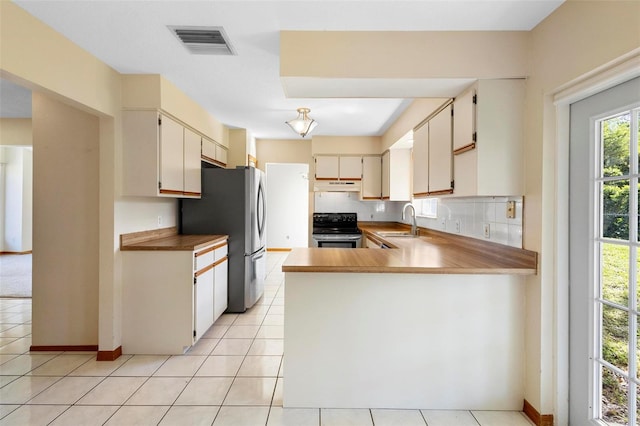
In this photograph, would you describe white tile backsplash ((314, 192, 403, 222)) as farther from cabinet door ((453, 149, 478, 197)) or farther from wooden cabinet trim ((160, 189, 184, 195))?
cabinet door ((453, 149, 478, 197))

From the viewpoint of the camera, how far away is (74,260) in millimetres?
2623

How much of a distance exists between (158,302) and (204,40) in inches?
82.8

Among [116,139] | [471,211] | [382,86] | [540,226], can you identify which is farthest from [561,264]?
[116,139]

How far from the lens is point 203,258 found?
2852 mm

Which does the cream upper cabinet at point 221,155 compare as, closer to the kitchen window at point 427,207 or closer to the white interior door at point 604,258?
the kitchen window at point 427,207

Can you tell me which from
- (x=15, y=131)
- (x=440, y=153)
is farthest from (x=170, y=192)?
(x=15, y=131)

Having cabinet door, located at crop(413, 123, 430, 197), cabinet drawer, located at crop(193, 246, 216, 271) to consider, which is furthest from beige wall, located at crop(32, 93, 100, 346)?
cabinet door, located at crop(413, 123, 430, 197)

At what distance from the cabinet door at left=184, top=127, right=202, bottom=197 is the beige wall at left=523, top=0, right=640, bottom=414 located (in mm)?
2918

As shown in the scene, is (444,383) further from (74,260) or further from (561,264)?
(74,260)

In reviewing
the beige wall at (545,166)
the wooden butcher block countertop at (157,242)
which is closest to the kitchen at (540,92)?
the beige wall at (545,166)

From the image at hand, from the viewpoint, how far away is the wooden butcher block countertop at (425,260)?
178cm

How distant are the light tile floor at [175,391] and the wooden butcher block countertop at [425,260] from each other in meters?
0.88

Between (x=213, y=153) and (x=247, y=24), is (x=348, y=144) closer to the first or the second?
(x=213, y=153)

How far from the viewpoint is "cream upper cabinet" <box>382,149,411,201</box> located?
4309 mm
